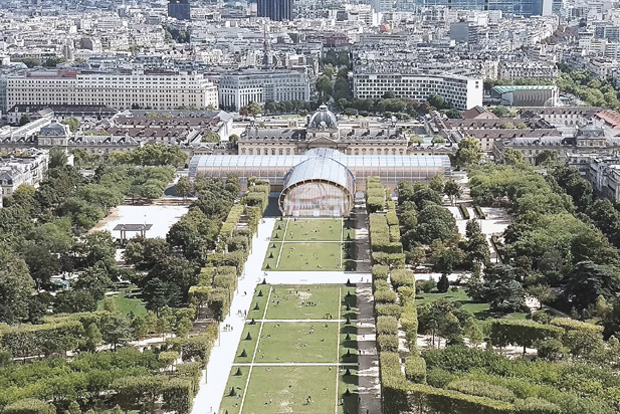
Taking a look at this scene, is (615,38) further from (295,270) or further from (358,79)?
(295,270)

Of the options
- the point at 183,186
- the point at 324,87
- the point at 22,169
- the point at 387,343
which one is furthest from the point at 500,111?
the point at 387,343

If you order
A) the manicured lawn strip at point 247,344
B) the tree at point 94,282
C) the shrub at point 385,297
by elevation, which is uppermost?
the shrub at point 385,297

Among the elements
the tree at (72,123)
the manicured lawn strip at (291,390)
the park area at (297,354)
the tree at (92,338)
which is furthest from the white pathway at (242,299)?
the tree at (72,123)

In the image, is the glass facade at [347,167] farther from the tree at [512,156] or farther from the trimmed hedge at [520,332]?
the trimmed hedge at [520,332]

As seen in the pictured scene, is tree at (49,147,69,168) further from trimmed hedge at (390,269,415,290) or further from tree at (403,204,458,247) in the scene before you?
trimmed hedge at (390,269,415,290)

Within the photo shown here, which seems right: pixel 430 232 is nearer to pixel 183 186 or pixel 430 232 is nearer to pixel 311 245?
pixel 311 245
